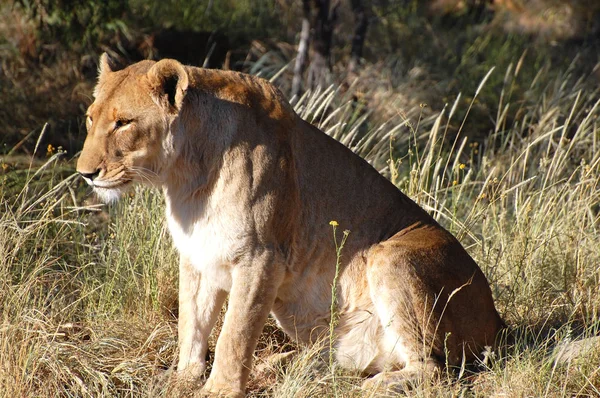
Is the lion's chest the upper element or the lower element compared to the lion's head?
lower

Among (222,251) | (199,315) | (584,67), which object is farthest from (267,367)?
(584,67)

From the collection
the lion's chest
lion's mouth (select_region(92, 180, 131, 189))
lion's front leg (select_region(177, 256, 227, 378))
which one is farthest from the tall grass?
lion's mouth (select_region(92, 180, 131, 189))

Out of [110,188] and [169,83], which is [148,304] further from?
[169,83]

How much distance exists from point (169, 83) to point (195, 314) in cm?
131

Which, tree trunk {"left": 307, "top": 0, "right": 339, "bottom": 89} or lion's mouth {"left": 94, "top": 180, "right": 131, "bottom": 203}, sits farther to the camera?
tree trunk {"left": 307, "top": 0, "right": 339, "bottom": 89}

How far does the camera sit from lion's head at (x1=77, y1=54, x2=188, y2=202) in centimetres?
418

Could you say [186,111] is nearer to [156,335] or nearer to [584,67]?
[156,335]

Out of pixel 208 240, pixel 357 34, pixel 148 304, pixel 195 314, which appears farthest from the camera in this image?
Result: pixel 357 34

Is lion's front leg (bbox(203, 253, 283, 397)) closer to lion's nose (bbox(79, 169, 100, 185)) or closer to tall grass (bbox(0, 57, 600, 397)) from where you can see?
tall grass (bbox(0, 57, 600, 397))

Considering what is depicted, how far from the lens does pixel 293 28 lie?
1284 centimetres

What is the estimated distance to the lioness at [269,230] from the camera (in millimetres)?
4254

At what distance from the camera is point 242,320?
14.2 ft

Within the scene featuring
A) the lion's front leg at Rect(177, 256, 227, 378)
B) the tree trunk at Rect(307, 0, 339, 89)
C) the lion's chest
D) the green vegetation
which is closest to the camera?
the lion's chest

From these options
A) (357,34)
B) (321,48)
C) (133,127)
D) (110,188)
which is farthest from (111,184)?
(357,34)
